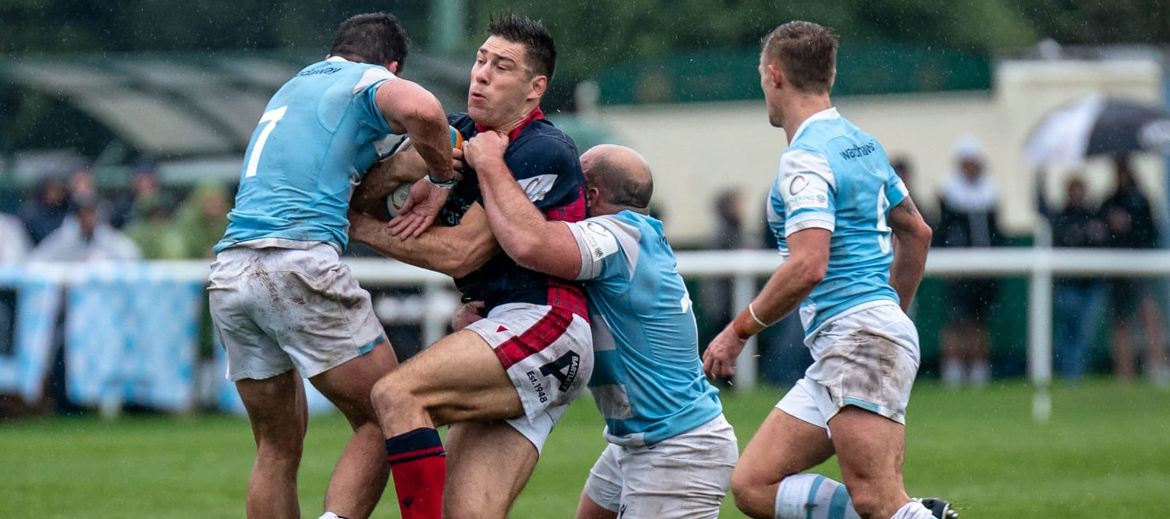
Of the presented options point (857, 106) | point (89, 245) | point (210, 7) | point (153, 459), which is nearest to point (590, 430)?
point (153, 459)

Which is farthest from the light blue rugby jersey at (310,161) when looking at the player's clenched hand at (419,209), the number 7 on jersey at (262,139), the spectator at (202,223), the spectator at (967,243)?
the spectator at (967,243)

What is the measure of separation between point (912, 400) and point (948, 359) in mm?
1505

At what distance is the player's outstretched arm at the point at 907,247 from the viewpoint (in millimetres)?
5871

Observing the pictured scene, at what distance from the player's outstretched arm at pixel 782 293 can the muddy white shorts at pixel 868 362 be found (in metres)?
0.28

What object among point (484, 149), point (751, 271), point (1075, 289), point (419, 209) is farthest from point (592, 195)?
point (1075, 289)

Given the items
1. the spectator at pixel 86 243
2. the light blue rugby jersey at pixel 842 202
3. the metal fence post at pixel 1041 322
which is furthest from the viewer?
the metal fence post at pixel 1041 322

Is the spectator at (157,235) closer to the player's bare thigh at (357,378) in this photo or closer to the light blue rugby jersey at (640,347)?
the player's bare thigh at (357,378)

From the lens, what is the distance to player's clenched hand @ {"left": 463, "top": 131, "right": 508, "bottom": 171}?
204 inches

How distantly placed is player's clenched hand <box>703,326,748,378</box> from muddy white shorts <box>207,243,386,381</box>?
3.78 feet

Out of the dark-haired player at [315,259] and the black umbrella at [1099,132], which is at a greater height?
the dark-haired player at [315,259]

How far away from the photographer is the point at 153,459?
1036 centimetres

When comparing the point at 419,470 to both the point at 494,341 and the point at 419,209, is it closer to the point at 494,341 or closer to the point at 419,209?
the point at 494,341

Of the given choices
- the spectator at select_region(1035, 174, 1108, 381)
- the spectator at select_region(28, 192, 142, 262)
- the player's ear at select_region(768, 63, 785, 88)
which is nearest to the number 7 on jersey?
the player's ear at select_region(768, 63, 785, 88)

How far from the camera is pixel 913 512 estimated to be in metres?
5.34
